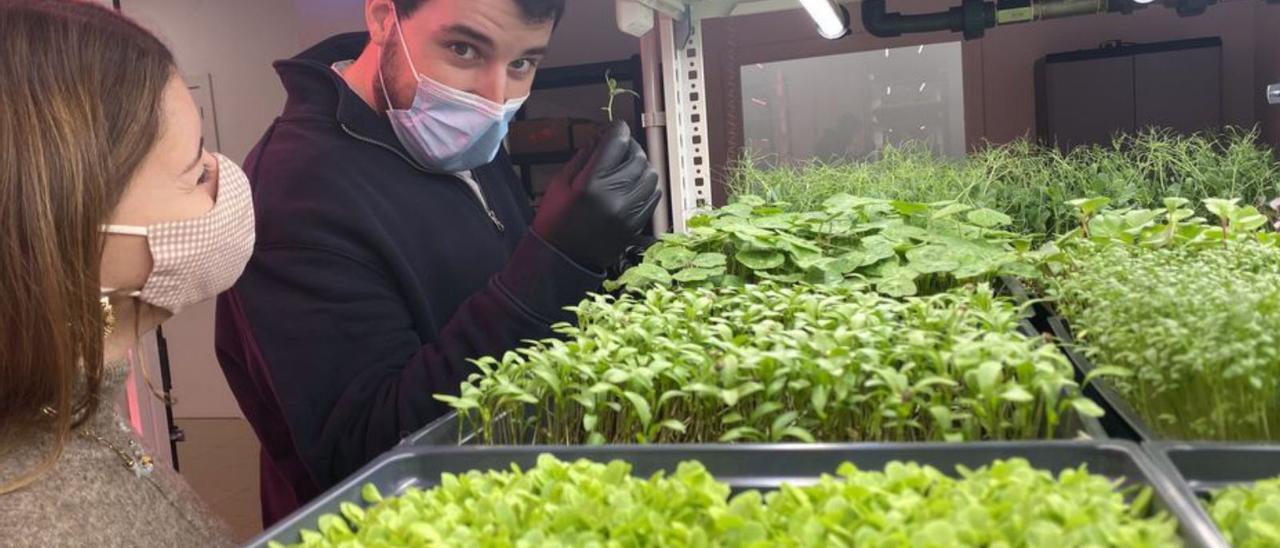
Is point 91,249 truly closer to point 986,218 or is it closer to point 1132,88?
point 986,218

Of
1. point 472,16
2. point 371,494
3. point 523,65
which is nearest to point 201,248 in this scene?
point 371,494

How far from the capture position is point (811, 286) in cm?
143

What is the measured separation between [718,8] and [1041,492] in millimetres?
1584

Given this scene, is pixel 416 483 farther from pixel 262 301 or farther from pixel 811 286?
pixel 262 301

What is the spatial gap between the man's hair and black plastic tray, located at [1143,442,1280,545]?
1631 millimetres

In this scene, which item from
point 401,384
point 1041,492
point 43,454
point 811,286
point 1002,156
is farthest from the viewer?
point 1002,156

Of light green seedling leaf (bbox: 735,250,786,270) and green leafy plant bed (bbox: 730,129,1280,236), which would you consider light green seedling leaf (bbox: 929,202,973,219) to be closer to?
green leafy plant bed (bbox: 730,129,1280,236)

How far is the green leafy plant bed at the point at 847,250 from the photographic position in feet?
5.21

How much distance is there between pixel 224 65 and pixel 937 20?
1982 mm

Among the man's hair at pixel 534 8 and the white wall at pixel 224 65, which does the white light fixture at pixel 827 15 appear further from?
the white wall at pixel 224 65

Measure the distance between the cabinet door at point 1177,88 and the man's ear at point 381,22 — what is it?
11.5ft

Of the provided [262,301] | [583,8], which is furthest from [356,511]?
[583,8]

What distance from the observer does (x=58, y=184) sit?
1046 millimetres

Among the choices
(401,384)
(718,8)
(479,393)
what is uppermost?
(718,8)
